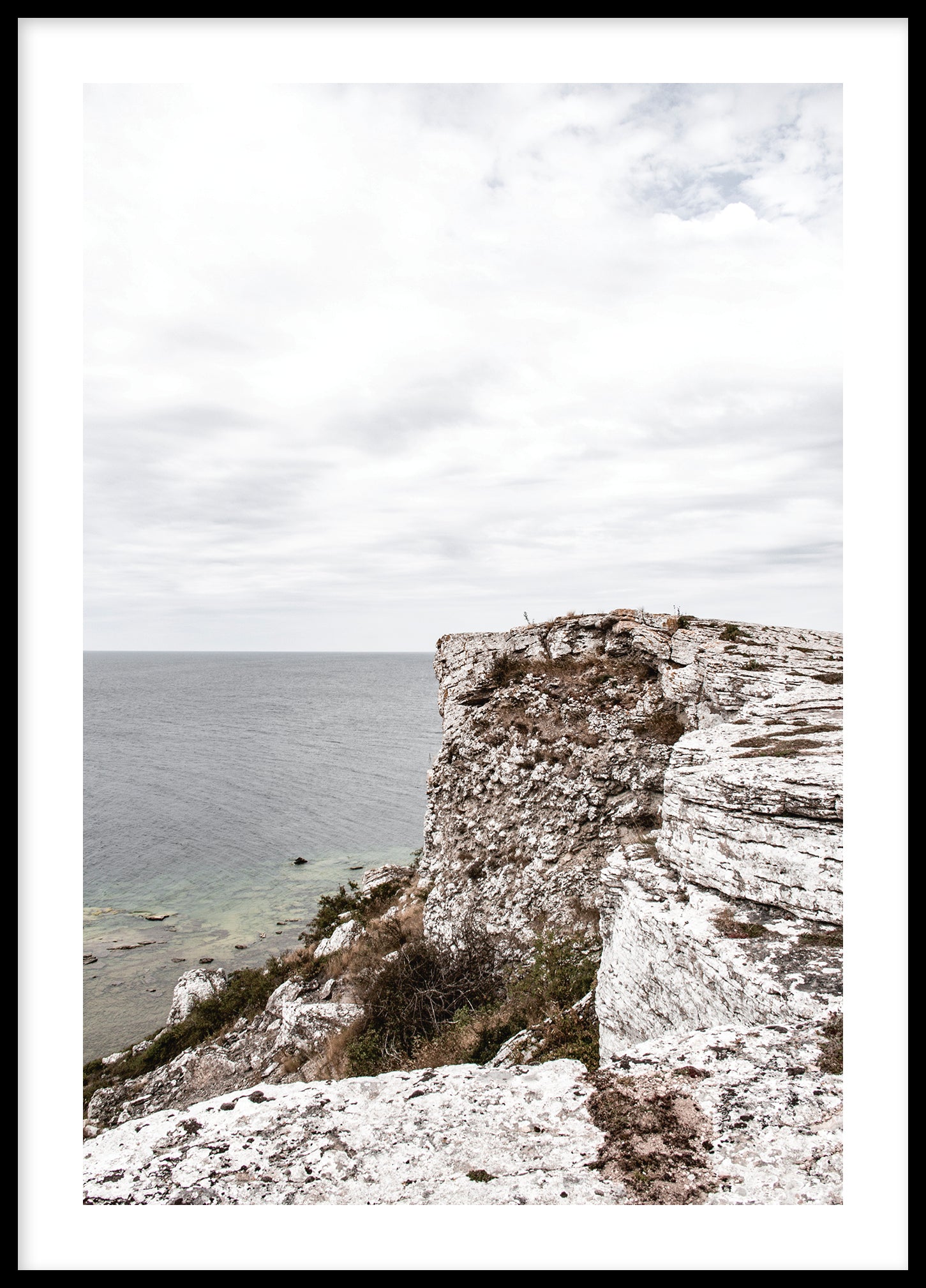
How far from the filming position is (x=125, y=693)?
421 ft

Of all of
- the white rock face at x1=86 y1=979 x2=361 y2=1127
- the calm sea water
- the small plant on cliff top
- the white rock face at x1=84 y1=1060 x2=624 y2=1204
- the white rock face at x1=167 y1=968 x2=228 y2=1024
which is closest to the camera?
the white rock face at x1=84 y1=1060 x2=624 y2=1204

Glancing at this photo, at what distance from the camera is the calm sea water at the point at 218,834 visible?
955 inches

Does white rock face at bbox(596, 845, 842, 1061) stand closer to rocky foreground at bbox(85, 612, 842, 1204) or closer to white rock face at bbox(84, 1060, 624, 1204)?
rocky foreground at bbox(85, 612, 842, 1204)

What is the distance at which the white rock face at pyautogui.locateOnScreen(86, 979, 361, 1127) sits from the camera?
12422mm

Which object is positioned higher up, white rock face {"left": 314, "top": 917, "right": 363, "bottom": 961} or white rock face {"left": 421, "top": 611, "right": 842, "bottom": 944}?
white rock face {"left": 421, "top": 611, "right": 842, "bottom": 944}

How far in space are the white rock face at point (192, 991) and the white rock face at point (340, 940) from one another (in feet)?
12.6

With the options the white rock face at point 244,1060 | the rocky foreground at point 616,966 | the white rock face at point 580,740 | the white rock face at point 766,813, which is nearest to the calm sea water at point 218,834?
the white rock face at point 244,1060

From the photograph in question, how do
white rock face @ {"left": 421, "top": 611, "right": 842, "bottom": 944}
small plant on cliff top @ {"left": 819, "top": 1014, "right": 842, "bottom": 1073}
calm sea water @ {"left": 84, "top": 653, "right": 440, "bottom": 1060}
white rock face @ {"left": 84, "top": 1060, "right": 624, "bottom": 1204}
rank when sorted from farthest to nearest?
calm sea water @ {"left": 84, "top": 653, "right": 440, "bottom": 1060}, white rock face @ {"left": 421, "top": 611, "right": 842, "bottom": 944}, small plant on cliff top @ {"left": 819, "top": 1014, "right": 842, "bottom": 1073}, white rock face @ {"left": 84, "top": 1060, "right": 624, "bottom": 1204}

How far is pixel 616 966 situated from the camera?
6.53 metres

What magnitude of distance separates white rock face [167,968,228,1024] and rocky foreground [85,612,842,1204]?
4259 mm

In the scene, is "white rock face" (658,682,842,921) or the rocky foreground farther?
"white rock face" (658,682,842,921)

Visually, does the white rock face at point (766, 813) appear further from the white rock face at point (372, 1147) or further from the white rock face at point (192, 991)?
the white rock face at point (192, 991)

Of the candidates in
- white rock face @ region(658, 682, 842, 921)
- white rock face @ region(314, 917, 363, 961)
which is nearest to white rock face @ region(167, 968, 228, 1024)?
white rock face @ region(314, 917, 363, 961)
